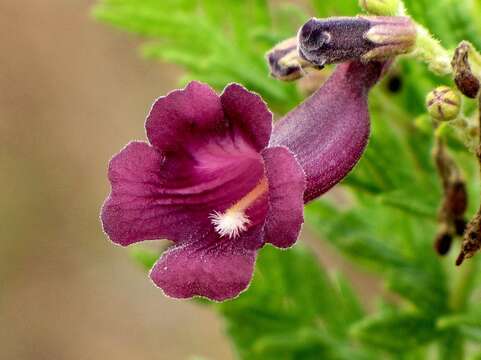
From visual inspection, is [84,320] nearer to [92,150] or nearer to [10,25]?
[92,150]

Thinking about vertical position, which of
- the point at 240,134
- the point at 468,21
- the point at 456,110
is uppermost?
the point at 468,21

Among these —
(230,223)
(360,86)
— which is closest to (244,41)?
(360,86)

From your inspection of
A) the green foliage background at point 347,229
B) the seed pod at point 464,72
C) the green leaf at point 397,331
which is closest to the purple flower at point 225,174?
the seed pod at point 464,72

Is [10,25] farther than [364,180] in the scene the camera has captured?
Yes

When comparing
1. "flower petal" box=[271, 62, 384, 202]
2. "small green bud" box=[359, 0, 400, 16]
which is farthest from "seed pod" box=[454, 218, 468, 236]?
"small green bud" box=[359, 0, 400, 16]

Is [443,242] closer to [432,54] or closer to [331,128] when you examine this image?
[331,128]

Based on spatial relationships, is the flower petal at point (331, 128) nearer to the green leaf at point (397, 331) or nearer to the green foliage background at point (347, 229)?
the green foliage background at point (347, 229)

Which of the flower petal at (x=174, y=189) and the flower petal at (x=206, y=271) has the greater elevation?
the flower petal at (x=174, y=189)
